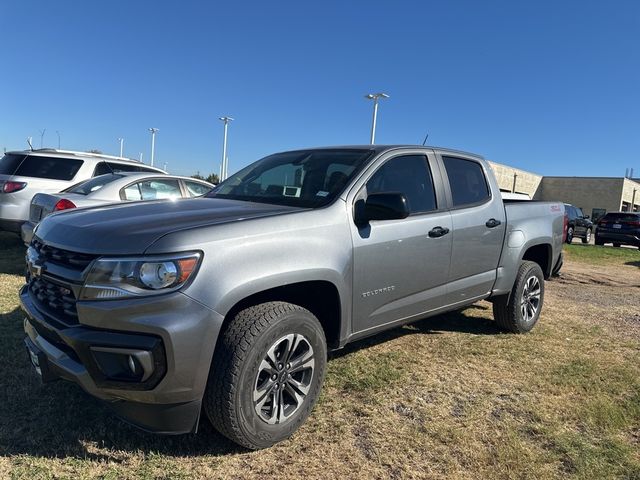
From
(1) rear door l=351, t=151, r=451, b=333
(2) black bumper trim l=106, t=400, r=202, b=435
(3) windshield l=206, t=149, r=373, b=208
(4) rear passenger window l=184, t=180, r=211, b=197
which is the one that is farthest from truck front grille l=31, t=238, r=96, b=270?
(4) rear passenger window l=184, t=180, r=211, b=197

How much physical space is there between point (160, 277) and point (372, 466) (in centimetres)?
155

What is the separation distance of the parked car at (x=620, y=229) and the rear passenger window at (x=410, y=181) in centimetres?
1912

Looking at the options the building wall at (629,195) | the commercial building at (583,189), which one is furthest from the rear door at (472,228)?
the building wall at (629,195)

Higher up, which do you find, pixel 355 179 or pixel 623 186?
pixel 623 186

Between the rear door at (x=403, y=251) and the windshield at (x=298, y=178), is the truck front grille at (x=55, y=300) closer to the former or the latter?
the windshield at (x=298, y=178)

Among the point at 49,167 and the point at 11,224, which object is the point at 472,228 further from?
the point at 49,167

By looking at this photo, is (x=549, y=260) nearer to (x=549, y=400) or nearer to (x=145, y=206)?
(x=549, y=400)

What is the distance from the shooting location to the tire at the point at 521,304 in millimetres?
5082

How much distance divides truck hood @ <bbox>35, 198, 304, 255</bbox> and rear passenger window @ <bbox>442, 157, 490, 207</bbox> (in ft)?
5.91

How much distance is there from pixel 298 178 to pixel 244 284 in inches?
56.5

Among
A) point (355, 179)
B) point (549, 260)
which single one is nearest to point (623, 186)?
point (549, 260)

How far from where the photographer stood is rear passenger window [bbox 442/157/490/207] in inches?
171

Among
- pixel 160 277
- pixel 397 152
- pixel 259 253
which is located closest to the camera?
pixel 160 277

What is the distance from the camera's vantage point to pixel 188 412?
2.46m
